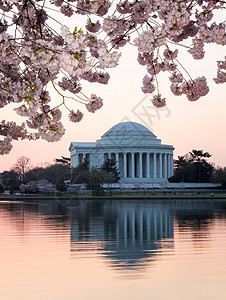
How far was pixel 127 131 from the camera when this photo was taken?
527 feet

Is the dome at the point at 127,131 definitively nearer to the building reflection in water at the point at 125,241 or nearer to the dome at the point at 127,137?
the dome at the point at 127,137

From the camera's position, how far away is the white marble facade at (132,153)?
6068 inches

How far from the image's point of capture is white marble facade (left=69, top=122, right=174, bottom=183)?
15412 centimetres

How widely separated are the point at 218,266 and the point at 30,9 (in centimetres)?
1106

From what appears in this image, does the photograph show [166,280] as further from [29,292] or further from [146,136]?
[146,136]

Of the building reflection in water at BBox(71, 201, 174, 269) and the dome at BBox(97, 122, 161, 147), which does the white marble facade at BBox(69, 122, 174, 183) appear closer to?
the dome at BBox(97, 122, 161, 147)

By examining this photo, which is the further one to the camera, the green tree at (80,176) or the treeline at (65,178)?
the green tree at (80,176)

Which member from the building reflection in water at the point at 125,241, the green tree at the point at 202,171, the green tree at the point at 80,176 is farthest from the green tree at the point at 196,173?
the building reflection in water at the point at 125,241

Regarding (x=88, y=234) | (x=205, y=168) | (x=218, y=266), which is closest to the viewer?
(x=218, y=266)

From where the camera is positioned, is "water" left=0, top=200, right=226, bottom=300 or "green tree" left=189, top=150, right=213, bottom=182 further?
"green tree" left=189, top=150, right=213, bottom=182

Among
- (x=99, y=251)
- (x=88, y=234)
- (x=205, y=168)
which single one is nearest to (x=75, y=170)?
(x=205, y=168)

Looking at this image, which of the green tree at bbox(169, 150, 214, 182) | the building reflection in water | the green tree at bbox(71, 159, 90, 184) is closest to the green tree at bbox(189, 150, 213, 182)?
the green tree at bbox(169, 150, 214, 182)

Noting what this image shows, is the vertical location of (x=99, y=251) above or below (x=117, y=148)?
below

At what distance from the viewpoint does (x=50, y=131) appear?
9.78 m
